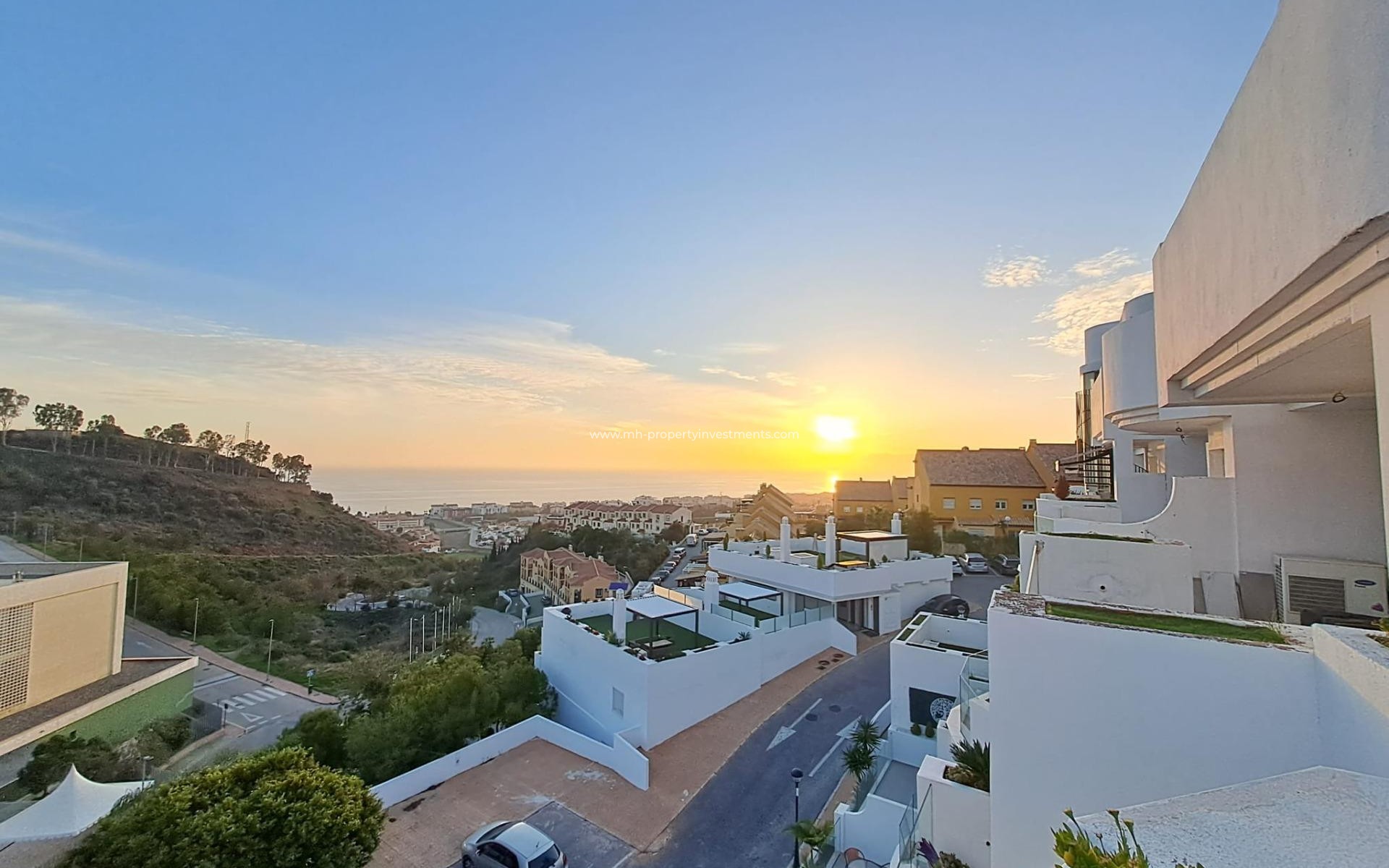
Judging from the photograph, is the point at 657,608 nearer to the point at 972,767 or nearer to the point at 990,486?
the point at 972,767

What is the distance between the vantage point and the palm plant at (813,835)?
8.98 meters

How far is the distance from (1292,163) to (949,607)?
19392 millimetres

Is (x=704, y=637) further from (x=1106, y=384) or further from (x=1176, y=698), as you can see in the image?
(x=1176, y=698)

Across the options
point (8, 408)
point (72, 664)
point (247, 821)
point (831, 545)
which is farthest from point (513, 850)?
point (8, 408)

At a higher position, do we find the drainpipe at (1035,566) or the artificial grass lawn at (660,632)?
the drainpipe at (1035,566)

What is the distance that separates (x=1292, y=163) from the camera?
104 inches

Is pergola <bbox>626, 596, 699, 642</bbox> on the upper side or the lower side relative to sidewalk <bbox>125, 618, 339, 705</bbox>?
upper

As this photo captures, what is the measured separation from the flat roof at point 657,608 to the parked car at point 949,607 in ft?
26.7

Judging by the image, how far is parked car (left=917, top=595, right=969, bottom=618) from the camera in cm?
1930

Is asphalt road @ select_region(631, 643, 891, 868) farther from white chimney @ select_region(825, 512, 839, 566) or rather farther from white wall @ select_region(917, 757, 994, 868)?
white chimney @ select_region(825, 512, 839, 566)

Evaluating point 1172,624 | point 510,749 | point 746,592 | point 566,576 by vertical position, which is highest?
point 1172,624

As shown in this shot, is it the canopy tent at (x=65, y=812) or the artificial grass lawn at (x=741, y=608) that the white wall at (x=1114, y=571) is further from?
the canopy tent at (x=65, y=812)

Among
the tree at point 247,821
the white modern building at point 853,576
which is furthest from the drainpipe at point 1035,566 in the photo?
the white modern building at point 853,576

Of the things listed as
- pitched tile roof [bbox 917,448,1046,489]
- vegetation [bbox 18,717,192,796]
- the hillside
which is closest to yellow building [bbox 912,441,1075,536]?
pitched tile roof [bbox 917,448,1046,489]
